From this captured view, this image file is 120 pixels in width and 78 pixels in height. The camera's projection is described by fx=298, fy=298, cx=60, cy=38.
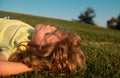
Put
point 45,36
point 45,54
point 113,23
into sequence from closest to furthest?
point 45,54, point 45,36, point 113,23

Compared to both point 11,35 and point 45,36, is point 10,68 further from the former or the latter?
point 11,35

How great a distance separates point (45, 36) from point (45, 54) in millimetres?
333

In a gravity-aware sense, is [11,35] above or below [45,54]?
above

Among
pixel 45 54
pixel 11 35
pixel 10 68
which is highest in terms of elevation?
pixel 11 35

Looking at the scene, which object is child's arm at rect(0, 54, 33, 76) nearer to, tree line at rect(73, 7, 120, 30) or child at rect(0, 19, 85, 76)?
child at rect(0, 19, 85, 76)

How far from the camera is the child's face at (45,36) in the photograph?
4738 millimetres

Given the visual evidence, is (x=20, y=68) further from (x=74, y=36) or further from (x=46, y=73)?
(x=74, y=36)

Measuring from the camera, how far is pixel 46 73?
15.8 feet

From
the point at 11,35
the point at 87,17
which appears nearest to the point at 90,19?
the point at 87,17

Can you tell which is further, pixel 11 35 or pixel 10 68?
pixel 11 35

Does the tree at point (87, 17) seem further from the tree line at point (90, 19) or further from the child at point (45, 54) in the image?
the child at point (45, 54)

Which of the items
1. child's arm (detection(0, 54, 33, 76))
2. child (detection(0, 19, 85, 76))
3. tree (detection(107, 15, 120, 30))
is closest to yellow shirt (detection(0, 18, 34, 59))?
child (detection(0, 19, 85, 76))

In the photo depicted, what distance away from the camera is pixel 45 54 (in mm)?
4641

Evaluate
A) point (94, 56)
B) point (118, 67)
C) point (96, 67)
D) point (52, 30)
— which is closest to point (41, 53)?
point (52, 30)
